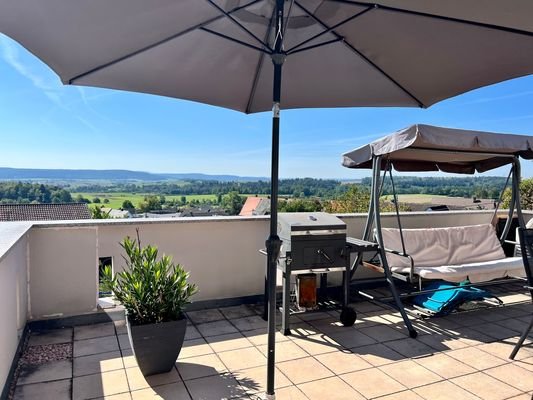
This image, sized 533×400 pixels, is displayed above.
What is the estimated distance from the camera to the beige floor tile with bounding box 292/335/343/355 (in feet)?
9.83

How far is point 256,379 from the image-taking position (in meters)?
2.55

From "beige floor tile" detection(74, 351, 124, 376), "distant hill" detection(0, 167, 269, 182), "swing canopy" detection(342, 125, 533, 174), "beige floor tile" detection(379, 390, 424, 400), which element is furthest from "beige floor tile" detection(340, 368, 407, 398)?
"distant hill" detection(0, 167, 269, 182)

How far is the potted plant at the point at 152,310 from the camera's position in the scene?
248cm

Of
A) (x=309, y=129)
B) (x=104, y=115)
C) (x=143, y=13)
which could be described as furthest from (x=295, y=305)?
(x=104, y=115)

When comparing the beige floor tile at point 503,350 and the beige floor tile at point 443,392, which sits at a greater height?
the beige floor tile at point 503,350

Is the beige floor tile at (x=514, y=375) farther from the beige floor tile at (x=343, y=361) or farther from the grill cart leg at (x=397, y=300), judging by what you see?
the beige floor tile at (x=343, y=361)

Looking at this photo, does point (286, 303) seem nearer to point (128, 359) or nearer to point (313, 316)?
point (313, 316)

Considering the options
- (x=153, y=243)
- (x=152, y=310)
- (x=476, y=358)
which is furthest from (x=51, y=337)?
(x=476, y=358)

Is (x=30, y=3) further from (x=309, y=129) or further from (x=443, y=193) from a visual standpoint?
(x=309, y=129)

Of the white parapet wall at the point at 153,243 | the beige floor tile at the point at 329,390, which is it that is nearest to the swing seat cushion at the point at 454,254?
the white parapet wall at the point at 153,243

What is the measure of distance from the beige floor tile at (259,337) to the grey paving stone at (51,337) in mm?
1422

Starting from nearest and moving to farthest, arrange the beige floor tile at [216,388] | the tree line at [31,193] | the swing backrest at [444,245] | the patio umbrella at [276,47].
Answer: the patio umbrella at [276,47] → the beige floor tile at [216,388] → the swing backrest at [444,245] → the tree line at [31,193]

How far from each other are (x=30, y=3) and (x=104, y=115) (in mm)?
44492

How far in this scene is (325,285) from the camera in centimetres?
A: 403
